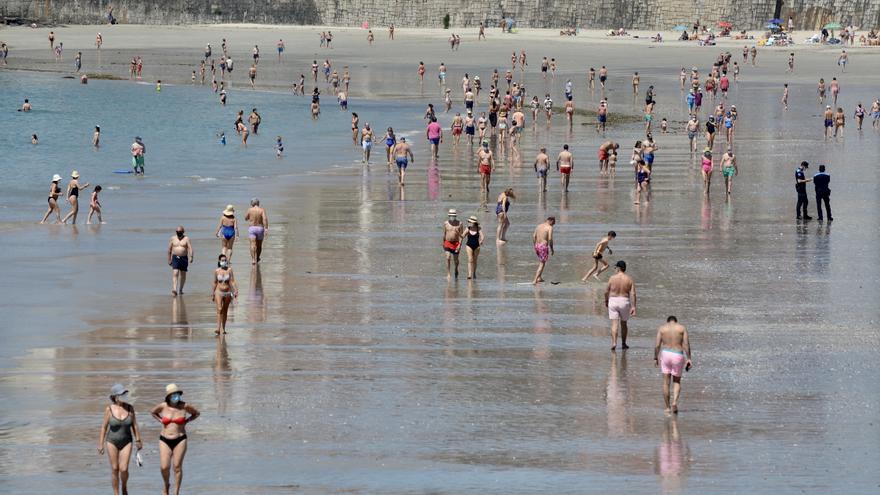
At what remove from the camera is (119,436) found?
1456 centimetres

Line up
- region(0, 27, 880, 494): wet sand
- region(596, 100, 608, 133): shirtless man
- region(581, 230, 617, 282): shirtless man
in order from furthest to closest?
region(596, 100, 608, 133): shirtless man
region(581, 230, 617, 282): shirtless man
region(0, 27, 880, 494): wet sand

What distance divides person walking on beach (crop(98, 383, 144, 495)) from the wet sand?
522 millimetres

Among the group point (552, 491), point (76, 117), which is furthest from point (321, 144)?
point (552, 491)

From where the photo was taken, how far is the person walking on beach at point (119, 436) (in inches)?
570

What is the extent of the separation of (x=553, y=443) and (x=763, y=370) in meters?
4.56

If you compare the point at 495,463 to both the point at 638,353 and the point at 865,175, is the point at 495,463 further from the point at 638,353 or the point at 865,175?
the point at 865,175

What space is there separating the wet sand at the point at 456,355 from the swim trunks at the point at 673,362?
56 cm

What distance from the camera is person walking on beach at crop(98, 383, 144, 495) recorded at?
14.5 metres

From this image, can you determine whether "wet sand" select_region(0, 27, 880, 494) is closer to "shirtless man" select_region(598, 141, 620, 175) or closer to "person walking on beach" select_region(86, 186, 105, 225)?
"person walking on beach" select_region(86, 186, 105, 225)

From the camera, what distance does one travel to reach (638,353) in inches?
804

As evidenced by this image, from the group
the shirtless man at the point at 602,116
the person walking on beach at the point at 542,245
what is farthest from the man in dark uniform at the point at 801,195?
the shirtless man at the point at 602,116

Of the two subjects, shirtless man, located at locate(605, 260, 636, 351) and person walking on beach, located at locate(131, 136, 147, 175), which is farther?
person walking on beach, located at locate(131, 136, 147, 175)

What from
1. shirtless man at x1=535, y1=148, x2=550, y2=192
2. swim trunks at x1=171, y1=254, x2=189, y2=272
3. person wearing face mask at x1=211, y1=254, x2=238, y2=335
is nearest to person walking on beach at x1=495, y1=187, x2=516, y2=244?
shirtless man at x1=535, y1=148, x2=550, y2=192

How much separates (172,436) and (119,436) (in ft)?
1.82
